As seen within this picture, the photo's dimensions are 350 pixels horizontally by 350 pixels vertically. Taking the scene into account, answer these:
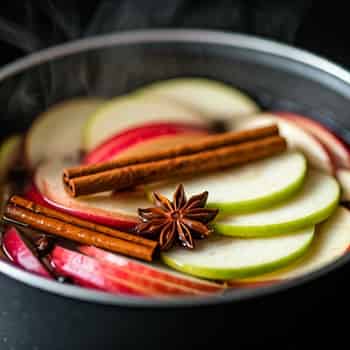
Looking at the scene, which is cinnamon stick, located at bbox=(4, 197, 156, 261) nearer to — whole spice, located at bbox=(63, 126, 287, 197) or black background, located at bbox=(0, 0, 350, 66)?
whole spice, located at bbox=(63, 126, 287, 197)

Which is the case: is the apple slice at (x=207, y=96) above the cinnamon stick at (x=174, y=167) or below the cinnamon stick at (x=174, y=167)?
above

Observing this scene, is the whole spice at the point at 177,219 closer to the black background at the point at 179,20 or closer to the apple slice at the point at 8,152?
the apple slice at the point at 8,152

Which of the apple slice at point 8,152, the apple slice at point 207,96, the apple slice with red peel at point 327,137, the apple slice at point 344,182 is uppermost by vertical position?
the apple slice at point 207,96

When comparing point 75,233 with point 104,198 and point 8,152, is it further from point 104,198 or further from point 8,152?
point 8,152

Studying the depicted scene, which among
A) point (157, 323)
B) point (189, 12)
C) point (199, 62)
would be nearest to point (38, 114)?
point (199, 62)

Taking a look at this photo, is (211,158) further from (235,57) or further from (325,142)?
(235,57)

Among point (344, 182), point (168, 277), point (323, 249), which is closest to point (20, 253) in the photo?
point (168, 277)

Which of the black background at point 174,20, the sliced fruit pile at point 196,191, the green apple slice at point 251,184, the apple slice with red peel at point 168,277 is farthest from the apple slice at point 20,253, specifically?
the black background at point 174,20

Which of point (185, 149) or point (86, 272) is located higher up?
point (185, 149)
